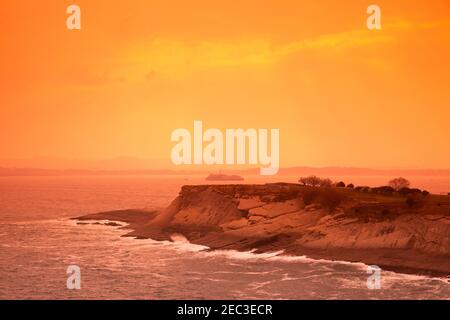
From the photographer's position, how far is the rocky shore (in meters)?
55.5

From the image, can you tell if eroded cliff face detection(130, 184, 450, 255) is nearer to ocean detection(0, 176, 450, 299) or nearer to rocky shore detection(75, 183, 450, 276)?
rocky shore detection(75, 183, 450, 276)

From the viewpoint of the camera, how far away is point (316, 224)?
6588 centimetres

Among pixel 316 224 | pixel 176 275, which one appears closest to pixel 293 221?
pixel 316 224

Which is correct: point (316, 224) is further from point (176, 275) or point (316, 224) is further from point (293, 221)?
point (176, 275)

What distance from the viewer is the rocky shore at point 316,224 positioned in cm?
5550

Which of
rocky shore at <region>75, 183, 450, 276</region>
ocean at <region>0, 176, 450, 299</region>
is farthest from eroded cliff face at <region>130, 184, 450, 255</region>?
ocean at <region>0, 176, 450, 299</region>

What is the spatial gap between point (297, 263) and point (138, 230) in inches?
1102

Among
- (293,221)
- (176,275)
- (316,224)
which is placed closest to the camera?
(176,275)

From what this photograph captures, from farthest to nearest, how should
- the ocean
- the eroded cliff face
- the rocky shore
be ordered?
1. the eroded cliff face
2. the rocky shore
3. the ocean

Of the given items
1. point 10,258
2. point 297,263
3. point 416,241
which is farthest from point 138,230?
point 416,241

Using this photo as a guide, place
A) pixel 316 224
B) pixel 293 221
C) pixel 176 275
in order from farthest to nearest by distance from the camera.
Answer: pixel 293 221, pixel 316 224, pixel 176 275

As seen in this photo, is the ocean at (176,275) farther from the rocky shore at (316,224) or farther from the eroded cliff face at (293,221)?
the eroded cliff face at (293,221)
